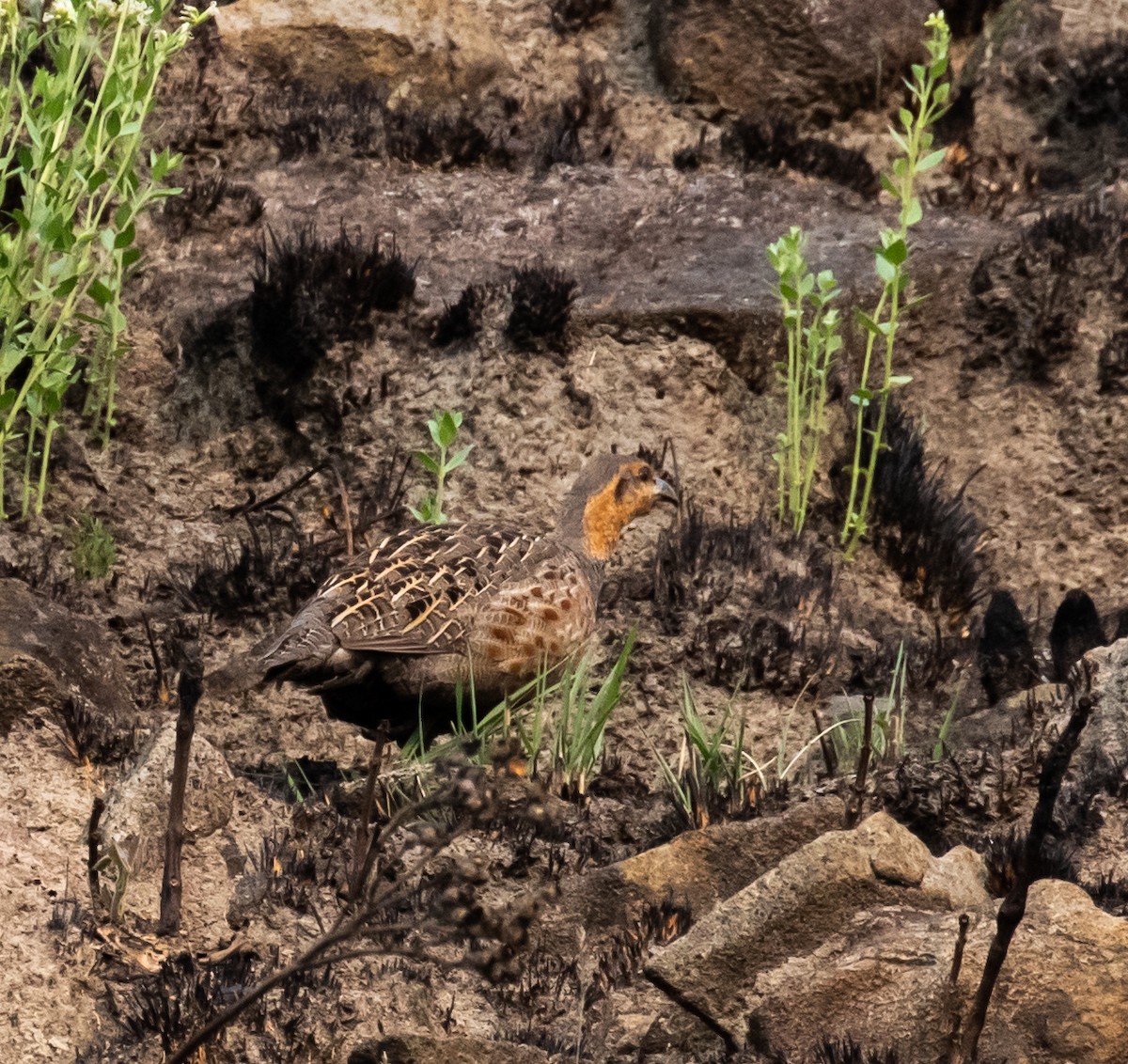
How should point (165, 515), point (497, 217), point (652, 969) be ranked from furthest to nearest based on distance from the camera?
point (497, 217) < point (165, 515) < point (652, 969)

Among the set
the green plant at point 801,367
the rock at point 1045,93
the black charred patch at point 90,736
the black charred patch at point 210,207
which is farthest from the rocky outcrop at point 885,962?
the rock at point 1045,93

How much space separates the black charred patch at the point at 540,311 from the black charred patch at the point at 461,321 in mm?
154

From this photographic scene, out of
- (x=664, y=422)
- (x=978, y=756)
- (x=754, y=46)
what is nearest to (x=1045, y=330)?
(x=664, y=422)

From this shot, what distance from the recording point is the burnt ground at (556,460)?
18.5ft

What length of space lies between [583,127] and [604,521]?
3.78 meters

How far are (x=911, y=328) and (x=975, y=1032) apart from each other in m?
5.30

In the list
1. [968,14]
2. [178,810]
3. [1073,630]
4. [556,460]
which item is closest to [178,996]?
[178,810]

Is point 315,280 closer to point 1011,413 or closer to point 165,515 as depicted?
point 165,515

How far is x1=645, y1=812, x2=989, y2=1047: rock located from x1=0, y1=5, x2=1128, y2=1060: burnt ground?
0.30m

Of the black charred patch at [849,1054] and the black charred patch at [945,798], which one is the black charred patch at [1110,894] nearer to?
the black charred patch at [945,798]

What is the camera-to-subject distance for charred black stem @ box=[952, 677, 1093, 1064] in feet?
12.4

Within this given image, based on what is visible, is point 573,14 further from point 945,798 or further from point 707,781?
point 945,798

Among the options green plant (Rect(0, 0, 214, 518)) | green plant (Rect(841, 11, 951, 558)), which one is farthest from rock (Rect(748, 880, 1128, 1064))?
green plant (Rect(0, 0, 214, 518))

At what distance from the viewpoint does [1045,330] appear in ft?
29.1
